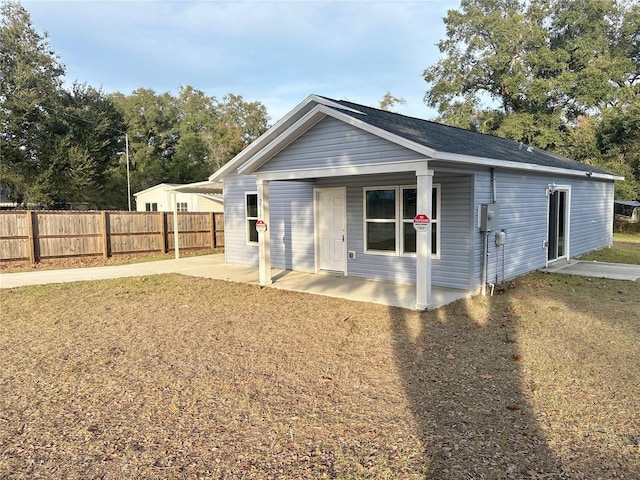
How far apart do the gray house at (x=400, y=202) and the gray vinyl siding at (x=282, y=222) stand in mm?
32

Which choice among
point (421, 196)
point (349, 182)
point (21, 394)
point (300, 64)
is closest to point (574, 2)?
point (300, 64)

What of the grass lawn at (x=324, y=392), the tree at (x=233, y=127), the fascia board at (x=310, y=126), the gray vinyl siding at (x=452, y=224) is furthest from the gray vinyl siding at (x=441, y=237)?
the tree at (x=233, y=127)

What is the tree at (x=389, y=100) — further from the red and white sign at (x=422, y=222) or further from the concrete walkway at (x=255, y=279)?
the red and white sign at (x=422, y=222)

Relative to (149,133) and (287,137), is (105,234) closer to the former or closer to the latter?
(287,137)

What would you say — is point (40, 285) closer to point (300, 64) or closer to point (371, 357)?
point (371, 357)

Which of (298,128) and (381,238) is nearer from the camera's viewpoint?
(298,128)

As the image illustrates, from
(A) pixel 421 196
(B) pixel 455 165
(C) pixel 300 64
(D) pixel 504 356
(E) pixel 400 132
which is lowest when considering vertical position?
(D) pixel 504 356

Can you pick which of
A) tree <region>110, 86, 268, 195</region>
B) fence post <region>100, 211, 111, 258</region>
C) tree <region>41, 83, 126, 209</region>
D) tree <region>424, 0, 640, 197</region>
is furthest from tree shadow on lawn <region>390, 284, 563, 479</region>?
tree <region>110, 86, 268, 195</region>

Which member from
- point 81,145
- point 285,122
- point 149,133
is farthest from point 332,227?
→ point 149,133

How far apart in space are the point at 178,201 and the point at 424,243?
23148mm

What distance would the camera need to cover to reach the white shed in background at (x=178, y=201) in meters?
25.8

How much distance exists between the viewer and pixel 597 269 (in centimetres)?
1061

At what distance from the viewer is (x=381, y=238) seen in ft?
32.1

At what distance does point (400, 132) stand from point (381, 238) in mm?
2952
